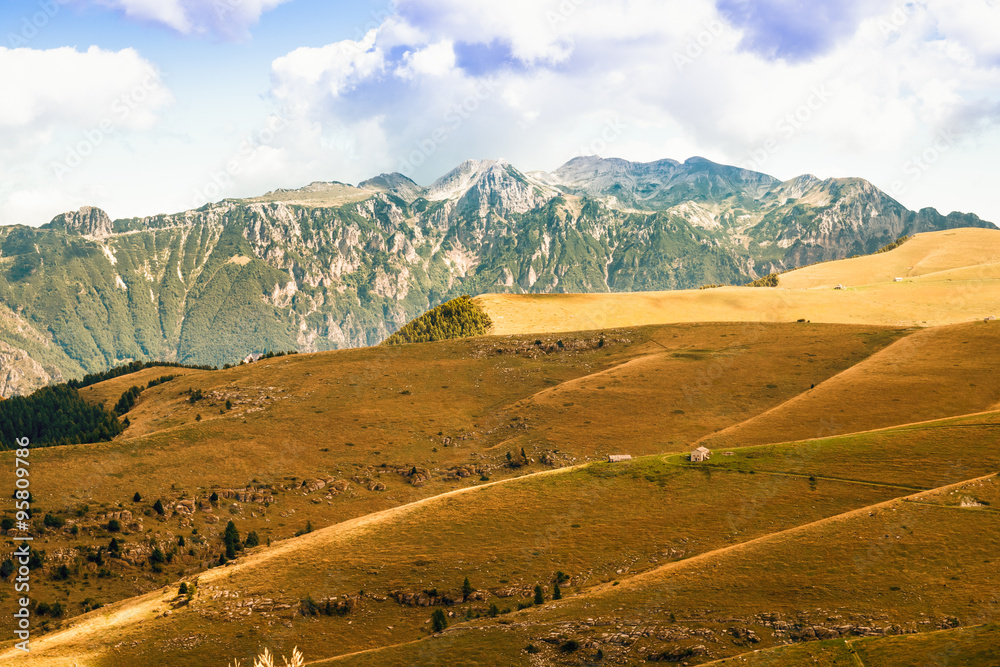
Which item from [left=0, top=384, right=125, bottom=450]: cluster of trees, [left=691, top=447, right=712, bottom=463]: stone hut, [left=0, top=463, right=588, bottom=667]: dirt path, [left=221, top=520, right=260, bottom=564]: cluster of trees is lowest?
[left=221, top=520, right=260, bottom=564]: cluster of trees

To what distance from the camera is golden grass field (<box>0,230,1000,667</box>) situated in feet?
168

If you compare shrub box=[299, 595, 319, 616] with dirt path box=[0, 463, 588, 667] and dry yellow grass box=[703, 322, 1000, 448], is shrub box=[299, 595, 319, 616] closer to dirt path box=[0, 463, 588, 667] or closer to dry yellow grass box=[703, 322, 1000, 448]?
dirt path box=[0, 463, 588, 667]

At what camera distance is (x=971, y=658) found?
36594 millimetres

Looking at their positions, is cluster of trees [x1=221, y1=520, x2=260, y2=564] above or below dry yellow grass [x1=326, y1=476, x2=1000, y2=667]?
below

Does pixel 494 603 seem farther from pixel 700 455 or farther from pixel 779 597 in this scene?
pixel 700 455

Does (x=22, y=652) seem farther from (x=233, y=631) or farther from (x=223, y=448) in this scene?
(x=223, y=448)

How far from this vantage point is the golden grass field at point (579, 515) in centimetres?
5122

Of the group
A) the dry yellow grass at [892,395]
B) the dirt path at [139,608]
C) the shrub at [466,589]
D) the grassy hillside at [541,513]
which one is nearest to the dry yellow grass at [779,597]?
the grassy hillside at [541,513]

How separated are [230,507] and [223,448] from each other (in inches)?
768

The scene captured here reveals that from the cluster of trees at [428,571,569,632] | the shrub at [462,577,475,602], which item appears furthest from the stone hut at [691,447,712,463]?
the shrub at [462,577,475,602]

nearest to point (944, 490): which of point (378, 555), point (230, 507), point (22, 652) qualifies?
point (378, 555)

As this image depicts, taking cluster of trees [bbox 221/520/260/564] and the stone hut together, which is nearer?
the stone hut

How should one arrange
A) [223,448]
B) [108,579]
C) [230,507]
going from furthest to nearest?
1. [223,448]
2. [230,507]
3. [108,579]

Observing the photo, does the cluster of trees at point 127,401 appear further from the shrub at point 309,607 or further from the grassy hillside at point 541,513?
the shrub at point 309,607
